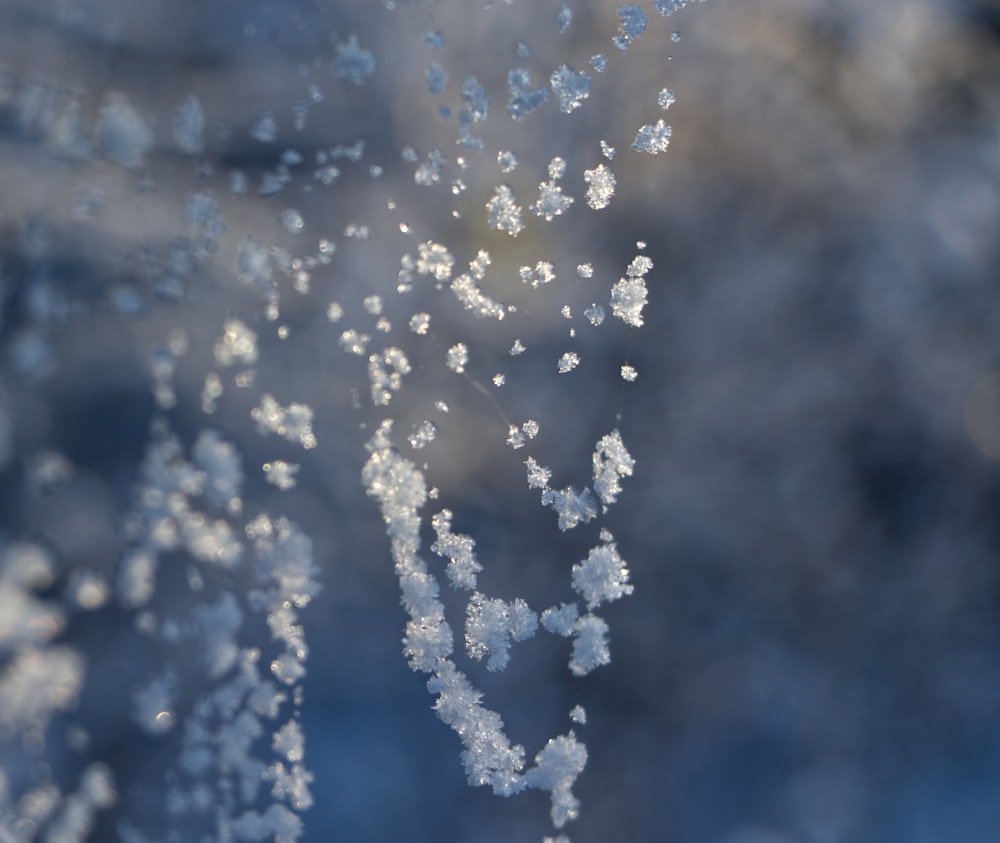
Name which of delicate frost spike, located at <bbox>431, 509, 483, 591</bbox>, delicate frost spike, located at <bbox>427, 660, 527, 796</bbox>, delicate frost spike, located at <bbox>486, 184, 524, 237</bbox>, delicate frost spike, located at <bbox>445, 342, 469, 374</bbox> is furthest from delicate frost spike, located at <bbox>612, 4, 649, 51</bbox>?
delicate frost spike, located at <bbox>427, 660, 527, 796</bbox>

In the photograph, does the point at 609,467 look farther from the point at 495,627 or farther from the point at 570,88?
the point at 570,88

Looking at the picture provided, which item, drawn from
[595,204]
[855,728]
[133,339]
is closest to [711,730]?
[855,728]

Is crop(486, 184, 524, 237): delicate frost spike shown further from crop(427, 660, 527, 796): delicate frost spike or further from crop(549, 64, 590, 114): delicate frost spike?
crop(427, 660, 527, 796): delicate frost spike

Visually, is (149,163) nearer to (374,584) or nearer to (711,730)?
(374,584)

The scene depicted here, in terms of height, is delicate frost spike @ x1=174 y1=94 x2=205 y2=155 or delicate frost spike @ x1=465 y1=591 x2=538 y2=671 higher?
delicate frost spike @ x1=174 y1=94 x2=205 y2=155

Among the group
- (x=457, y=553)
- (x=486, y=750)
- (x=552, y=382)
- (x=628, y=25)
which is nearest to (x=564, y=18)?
(x=628, y=25)

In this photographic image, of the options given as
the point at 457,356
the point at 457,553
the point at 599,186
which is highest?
the point at 599,186
